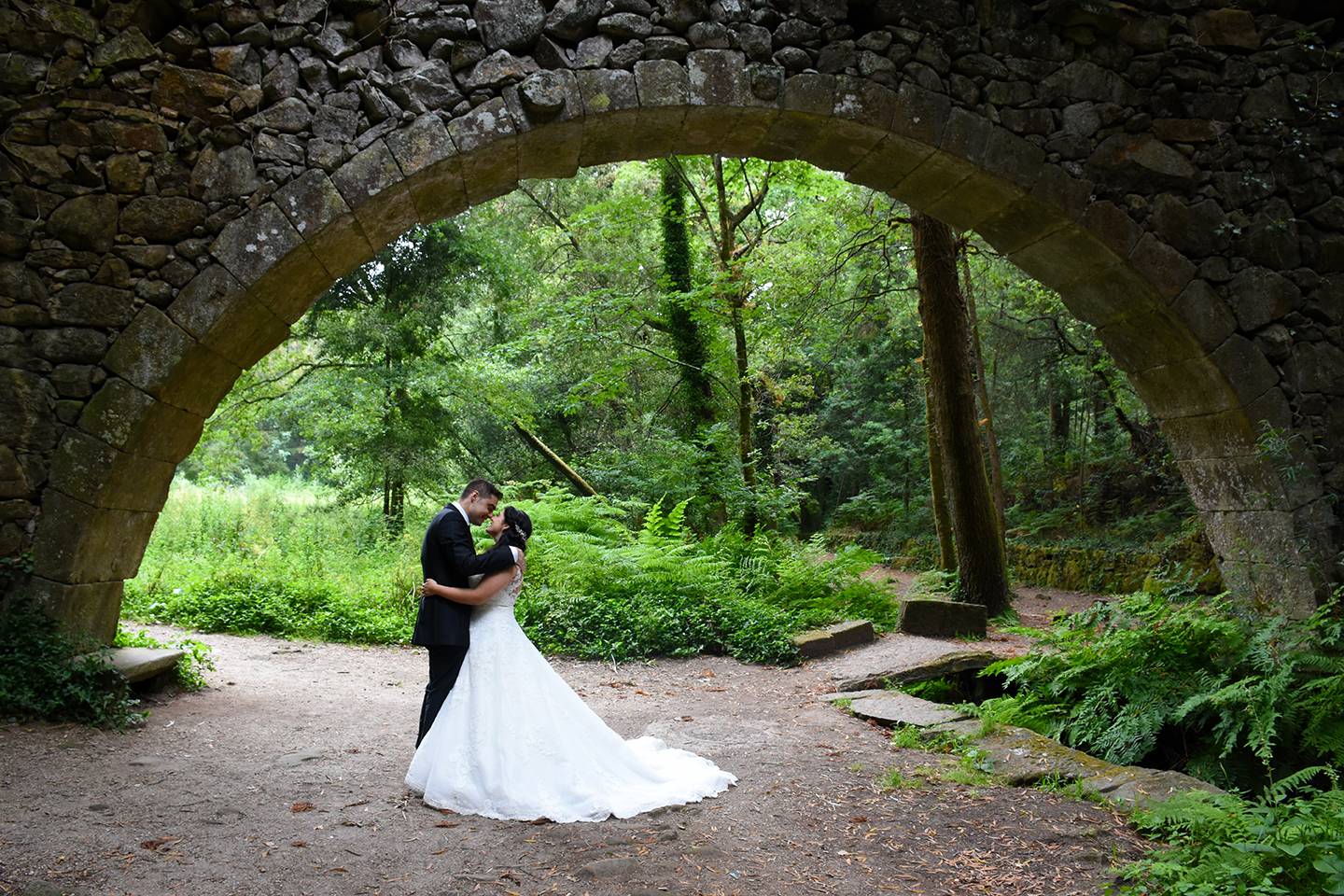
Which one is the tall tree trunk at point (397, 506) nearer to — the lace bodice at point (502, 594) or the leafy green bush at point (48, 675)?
the leafy green bush at point (48, 675)

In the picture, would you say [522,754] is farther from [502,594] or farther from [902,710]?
[902,710]

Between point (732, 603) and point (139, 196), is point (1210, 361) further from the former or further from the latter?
point (139, 196)

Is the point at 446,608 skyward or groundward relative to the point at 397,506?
groundward

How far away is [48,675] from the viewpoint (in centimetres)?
461

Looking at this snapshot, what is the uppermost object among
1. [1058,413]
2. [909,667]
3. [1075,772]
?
[1058,413]

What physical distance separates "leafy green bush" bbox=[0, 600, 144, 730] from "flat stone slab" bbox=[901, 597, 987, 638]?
22.3 ft

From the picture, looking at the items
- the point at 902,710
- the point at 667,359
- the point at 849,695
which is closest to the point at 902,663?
the point at 849,695

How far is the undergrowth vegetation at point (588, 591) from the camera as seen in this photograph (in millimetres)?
8289

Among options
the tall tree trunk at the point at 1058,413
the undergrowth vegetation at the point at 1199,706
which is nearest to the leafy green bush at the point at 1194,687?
the undergrowth vegetation at the point at 1199,706

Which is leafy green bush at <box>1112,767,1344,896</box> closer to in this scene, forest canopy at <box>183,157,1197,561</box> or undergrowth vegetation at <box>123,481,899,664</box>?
undergrowth vegetation at <box>123,481,899,664</box>

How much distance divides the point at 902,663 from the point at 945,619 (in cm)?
181

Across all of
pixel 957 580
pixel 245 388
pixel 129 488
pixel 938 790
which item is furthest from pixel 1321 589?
pixel 245 388

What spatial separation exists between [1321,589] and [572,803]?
4.73 m

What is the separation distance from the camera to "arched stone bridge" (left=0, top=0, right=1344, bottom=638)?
15.3 ft
